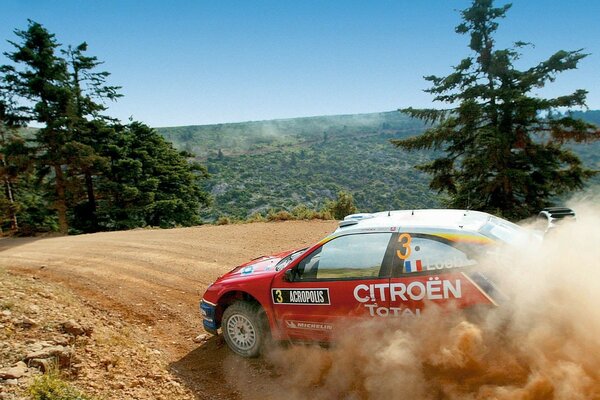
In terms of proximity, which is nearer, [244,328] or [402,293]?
[402,293]

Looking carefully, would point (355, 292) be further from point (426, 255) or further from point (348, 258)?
point (426, 255)

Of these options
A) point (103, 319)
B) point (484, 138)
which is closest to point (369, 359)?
point (103, 319)

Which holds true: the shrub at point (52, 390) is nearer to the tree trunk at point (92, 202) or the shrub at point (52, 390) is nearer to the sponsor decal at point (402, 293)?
the sponsor decal at point (402, 293)

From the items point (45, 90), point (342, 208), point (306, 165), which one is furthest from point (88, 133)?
point (306, 165)

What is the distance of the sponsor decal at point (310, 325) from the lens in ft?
13.8

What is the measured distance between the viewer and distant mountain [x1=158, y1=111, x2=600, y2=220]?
7819cm

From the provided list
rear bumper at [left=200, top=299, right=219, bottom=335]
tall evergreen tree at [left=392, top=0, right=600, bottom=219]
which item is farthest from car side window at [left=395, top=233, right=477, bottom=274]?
tall evergreen tree at [left=392, top=0, right=600, bottom=219]

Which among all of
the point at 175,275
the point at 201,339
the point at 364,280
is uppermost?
the point at 364,280

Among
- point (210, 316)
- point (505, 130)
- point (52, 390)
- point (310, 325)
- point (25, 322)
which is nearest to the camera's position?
point (52, 390)

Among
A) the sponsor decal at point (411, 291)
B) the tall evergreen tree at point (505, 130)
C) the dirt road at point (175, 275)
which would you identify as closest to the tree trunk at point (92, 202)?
the dirt road at point (175, 275)

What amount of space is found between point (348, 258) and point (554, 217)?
2.89 m

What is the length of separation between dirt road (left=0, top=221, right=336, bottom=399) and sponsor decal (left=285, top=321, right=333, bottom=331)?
0.65m

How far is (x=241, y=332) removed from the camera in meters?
4.84

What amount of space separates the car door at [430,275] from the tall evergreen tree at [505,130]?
600 inches
